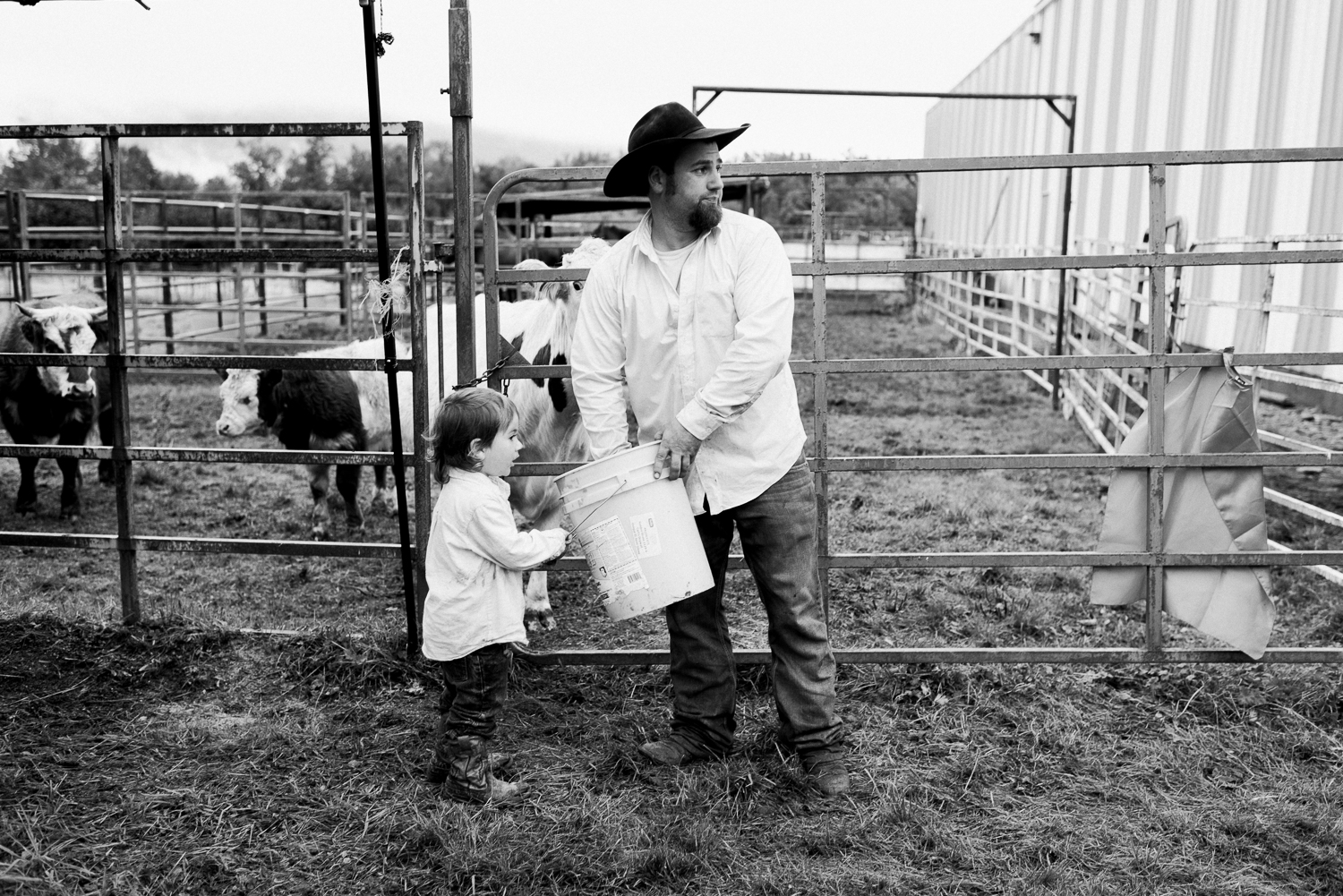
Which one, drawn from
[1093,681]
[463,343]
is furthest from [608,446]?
[1093,681]

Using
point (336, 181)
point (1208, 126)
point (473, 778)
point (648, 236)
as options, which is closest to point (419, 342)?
point (648, 236)

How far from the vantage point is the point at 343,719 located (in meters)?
3.78

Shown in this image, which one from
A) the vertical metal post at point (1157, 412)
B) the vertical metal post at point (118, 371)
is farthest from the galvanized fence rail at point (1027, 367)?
the vertical metal post at point (118, 371)

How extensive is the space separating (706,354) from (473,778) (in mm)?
1403

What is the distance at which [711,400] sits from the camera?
2.93 metres

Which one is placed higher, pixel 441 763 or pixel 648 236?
pixel 648 236

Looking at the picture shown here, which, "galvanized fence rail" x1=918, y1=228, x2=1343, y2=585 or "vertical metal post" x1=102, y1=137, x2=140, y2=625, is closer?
"vertical metal post" x1=102, y1=137, x2=140, y2=625

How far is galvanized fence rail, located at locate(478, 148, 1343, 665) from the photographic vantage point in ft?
12.0

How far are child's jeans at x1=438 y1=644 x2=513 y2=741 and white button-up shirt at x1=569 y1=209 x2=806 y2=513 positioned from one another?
68 cm

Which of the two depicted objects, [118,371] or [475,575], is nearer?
[475,575]

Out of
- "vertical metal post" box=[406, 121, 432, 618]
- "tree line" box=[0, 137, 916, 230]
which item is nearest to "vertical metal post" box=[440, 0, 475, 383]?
"vertical metal post" box=[406, 121, 432, 618]

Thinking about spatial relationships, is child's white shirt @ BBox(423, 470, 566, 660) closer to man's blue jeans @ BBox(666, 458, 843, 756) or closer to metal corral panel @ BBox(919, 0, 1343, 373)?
man's blue jeans @ BBox(666, 458, 843, 756)

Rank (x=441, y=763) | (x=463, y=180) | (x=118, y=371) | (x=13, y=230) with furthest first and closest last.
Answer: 1. (x=13, y=230)
2. (x=118, y=371)
3. (x=463, y=180)
4. (x=441, y=763)

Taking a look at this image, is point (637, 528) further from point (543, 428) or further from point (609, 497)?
point (543, 428)
